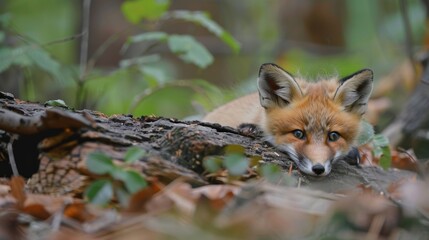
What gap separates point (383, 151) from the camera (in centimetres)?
505

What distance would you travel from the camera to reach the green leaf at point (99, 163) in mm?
3105

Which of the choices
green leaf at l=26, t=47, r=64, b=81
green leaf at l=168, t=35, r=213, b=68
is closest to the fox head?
green leaf at l=168, t=35, r=213, b=68

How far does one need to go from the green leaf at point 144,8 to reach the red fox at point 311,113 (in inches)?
79.3

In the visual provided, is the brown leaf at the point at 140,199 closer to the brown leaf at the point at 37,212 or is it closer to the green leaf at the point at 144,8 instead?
the brown leaf at the point at 37,212

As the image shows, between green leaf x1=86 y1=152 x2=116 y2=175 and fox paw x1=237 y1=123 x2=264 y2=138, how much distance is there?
160cm

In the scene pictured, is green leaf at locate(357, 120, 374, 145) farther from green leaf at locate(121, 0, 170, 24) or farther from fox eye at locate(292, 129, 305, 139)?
green leaf at locate(121, 0, 170, 24)

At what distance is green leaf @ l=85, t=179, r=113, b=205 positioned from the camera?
3031mm

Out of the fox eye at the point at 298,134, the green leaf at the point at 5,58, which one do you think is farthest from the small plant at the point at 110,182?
the green leaf at the point at 5,58

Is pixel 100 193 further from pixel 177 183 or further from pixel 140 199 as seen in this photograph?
pixel 177 183

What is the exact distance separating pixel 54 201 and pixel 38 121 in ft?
1.56

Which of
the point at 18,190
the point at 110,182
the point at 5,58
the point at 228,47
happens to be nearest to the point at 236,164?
the point at 110,182

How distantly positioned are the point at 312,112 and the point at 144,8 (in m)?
2.71

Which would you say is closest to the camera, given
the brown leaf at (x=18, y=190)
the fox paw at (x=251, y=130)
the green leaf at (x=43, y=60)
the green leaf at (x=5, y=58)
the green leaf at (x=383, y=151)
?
the brown leaf at (x=18, y=190)

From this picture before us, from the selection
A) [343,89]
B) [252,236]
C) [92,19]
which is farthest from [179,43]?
[92,19]
